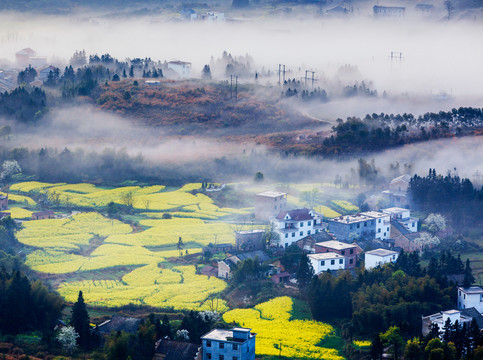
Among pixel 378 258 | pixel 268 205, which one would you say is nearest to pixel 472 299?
pixel 378 258

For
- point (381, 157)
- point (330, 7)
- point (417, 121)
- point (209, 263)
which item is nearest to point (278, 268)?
point (209, 263)

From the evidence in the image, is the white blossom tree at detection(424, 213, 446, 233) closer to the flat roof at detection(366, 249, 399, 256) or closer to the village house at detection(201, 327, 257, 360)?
the flat roof at detection(366, 249, 399, 256)

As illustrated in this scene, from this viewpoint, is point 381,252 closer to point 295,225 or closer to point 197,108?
point 295,225

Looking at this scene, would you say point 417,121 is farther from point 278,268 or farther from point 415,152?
point 278,268

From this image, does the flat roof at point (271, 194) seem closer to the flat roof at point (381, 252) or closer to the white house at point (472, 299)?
the flat roof at point (381, 252)

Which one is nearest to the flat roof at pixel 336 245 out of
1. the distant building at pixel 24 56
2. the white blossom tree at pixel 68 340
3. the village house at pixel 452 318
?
the village house at pixel 452 318

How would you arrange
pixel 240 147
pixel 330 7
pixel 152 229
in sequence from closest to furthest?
pixel 152 229
pixel 240 147
pixel 330 7
